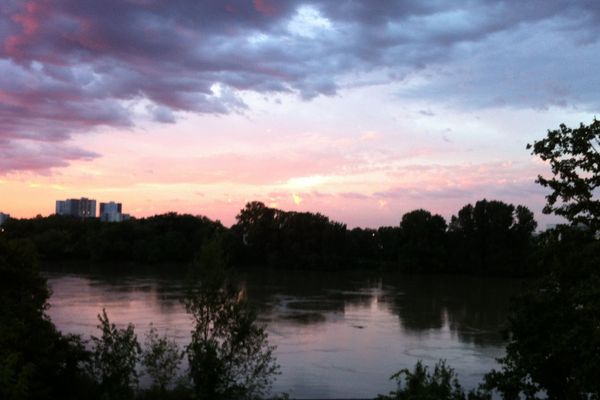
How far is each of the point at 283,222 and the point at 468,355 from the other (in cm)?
6377

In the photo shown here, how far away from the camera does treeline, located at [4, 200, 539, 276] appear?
273 feet

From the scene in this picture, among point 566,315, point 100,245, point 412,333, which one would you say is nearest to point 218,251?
point 566,315

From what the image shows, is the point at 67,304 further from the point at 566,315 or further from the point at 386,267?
the point at 386,267

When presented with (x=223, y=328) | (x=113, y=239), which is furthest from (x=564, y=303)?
(x=113, y=239)

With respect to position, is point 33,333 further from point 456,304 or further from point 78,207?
point 78,207

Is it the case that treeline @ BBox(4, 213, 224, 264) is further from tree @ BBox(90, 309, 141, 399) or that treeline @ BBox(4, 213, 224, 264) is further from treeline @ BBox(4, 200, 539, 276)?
tree @ BBox(90, 309, 141, 399)

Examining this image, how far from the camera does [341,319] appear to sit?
44.3 meters

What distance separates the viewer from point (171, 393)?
22609 millimetres

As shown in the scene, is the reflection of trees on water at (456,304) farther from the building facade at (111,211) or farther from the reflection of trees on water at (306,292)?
the building facade at (111,211)

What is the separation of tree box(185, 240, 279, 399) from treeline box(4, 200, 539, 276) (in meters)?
58.1

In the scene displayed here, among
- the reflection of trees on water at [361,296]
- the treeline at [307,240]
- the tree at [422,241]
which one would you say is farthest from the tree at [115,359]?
the tree at [422,241]

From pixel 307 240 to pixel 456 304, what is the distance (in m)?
38.5

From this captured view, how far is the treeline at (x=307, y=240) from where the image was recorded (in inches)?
3278

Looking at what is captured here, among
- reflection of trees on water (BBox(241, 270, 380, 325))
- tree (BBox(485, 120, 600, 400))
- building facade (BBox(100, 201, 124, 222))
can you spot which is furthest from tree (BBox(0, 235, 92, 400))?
building facade (BBox(100, 201, 124, 222))
